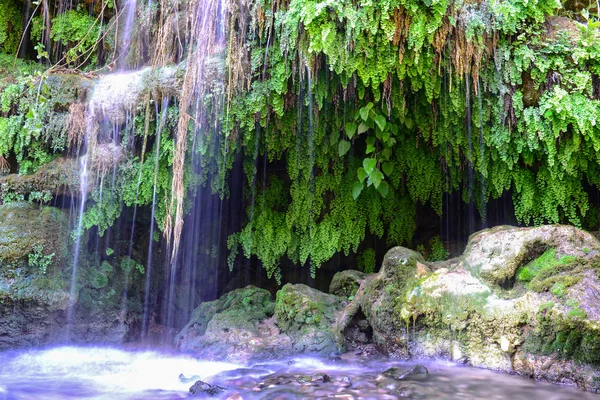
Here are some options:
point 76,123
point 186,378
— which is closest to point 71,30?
point 76,123

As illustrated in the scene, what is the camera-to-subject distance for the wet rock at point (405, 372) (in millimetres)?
4797

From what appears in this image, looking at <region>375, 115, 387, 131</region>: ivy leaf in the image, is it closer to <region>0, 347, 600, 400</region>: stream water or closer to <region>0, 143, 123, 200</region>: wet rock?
<region>0, 347, 600, 400</region>: stream water

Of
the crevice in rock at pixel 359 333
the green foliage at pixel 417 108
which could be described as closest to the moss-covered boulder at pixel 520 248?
the crevice in rock at pixel 359 333

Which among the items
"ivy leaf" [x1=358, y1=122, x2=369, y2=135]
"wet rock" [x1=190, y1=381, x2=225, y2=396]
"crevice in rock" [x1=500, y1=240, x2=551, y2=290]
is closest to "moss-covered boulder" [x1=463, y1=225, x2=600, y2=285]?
"crevice in rock" [x1=500, y1=240, x2=551, y2=290]

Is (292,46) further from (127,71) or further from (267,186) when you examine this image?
(127,71)

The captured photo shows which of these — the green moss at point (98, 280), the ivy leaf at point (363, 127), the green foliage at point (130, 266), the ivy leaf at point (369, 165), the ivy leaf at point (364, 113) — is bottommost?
the green moss at point (98, 280)

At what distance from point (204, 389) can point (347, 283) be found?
3.32 meters

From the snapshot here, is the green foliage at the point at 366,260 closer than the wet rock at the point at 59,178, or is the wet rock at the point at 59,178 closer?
the wet rock at the point at 59,178

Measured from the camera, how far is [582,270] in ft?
16.0

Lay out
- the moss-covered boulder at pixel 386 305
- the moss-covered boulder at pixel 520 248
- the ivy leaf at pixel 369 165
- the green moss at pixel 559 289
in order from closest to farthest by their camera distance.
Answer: the green moss at pixel 559 289 → the moss-covered boulder at pixel 520 248 → the moss-covered boulder at pixel 386 305 → the ivy leaf at pixel 369 165

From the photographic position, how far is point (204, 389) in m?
4.78

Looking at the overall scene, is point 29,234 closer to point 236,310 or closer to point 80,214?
point 80,214

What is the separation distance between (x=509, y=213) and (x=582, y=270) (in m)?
3.40

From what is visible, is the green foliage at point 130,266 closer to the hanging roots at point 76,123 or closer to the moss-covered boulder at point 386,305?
the hanging roots at point 76,123
